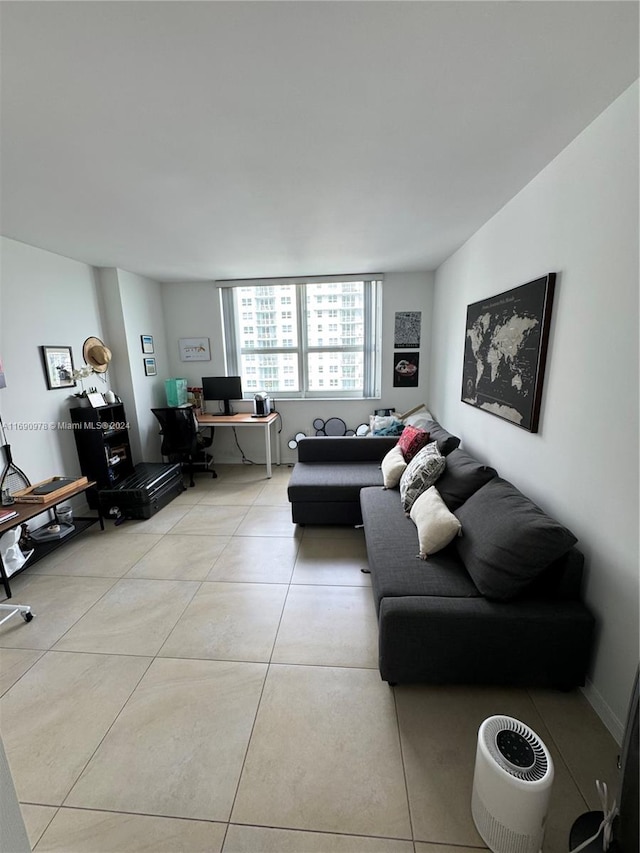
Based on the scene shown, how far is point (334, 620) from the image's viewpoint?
1.90 meters

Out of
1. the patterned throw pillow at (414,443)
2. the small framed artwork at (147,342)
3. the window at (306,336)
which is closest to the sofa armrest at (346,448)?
the patterned throw pillow at (414,443)

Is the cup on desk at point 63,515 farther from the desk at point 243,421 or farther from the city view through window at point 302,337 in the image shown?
the city view through window at point 302,337

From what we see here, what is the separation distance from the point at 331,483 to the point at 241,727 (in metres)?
1.70

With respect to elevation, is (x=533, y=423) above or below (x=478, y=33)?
below

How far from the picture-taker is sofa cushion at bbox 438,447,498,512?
1.98 m

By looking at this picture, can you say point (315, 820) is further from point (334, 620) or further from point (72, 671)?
point (72, 671)

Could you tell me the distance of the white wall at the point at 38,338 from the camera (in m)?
2.58

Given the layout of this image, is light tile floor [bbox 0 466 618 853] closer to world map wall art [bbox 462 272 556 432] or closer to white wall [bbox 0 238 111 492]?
white wall [bbox 0 238 111 492]

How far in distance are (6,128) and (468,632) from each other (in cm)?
276

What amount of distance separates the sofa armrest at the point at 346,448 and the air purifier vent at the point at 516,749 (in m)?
2.37

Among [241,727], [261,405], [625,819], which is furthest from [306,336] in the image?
[625,819]

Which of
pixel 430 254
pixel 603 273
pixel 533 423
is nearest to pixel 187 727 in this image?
pixel 533 423

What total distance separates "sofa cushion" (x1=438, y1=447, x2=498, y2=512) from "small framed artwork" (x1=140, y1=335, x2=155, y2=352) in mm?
3603

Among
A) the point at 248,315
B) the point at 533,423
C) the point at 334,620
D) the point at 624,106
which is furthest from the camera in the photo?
the point at 248,315
